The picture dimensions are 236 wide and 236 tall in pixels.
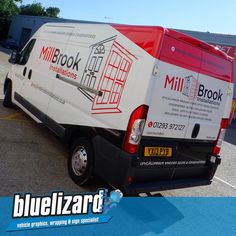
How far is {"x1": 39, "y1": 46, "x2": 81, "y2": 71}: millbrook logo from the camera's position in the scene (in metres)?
5.64

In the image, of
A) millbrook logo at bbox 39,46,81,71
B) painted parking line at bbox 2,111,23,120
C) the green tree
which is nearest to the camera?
millbrook logo at bbox 39,46,81,71

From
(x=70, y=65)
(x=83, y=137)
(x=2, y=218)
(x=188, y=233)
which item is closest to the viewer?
(x=2, y=218)

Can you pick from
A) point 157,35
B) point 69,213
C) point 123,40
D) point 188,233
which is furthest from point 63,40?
point 188,233

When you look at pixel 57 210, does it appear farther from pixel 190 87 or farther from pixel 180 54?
pixel 180 54

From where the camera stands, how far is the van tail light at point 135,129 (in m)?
4.13

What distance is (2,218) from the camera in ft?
12.2

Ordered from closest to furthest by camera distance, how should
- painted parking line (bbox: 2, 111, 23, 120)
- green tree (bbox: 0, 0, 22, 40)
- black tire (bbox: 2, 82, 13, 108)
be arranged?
painted parking line (bbox: 2, 111, 23, 120) < black tire (bbox: 2, 82, 13, 108) < green tree (bbox: 0, 0, 22, 40)

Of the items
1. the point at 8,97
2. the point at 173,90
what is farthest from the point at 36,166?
the point at 8,97

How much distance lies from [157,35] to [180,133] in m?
1.48

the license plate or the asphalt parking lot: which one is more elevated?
the license plate

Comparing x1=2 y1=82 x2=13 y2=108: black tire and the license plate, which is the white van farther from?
x1=2 y1=82 x2=13 y2=108: black tire

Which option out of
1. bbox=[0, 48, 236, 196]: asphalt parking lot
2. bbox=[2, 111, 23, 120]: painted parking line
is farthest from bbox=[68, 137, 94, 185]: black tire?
bbox=[2, 111, 23, 120]: painted parking line

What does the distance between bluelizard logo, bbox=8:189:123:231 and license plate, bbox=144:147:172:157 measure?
2.30ft

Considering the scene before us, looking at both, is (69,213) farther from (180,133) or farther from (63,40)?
(63,40)
